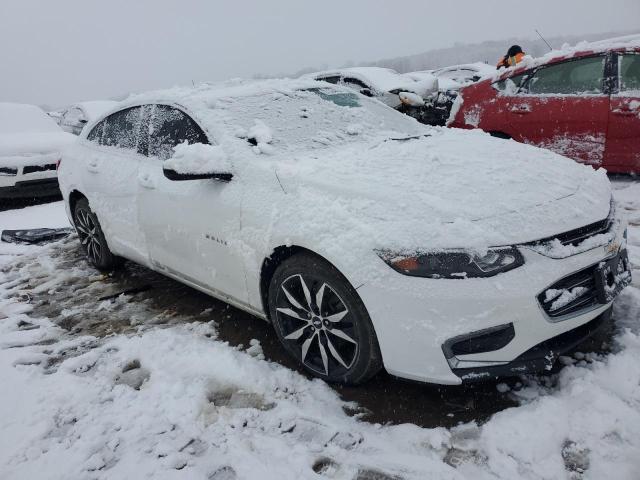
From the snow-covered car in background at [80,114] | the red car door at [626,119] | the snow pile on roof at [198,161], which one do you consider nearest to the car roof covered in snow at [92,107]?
the snow-covered car in background at [80,114]

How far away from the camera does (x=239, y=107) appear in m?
3.14

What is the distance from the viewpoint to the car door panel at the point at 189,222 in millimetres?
2754

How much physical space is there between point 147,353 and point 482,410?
1951mm

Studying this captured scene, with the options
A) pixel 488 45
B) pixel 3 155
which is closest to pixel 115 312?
pixel 3 155

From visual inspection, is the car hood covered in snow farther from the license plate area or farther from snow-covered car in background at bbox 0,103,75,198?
snow-covered car in background at bbox 0,103,75,198

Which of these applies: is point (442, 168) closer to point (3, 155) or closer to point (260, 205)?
point (260, 205)

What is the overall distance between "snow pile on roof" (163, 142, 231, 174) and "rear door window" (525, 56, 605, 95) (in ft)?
13.3

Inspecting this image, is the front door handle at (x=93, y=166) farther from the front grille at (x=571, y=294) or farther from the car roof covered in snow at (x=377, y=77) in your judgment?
the car roof covered in snow at (x=377, y=77)

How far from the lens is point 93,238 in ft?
14.3

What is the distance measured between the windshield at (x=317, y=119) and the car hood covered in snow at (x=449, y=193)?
27 cm

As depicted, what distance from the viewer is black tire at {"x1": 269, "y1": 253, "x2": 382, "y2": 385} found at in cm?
225

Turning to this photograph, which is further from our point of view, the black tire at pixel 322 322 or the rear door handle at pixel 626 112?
the rear door handle at pixel 626 112

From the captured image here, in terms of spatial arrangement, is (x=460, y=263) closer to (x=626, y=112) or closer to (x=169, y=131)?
(x=169, y=131)

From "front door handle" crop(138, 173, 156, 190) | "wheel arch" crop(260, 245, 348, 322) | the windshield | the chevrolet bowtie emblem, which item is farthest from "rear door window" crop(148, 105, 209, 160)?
the chevrolet bowtie emblem
